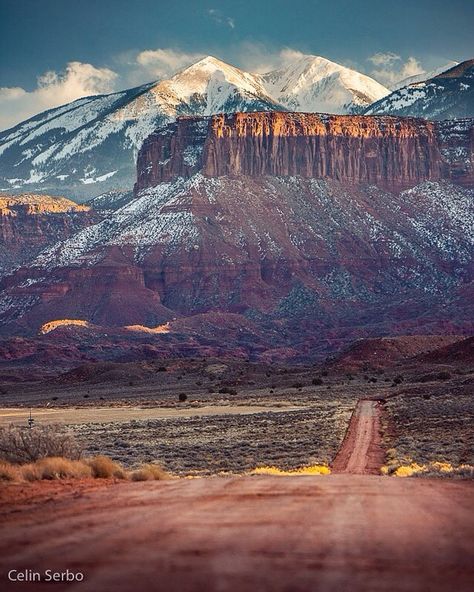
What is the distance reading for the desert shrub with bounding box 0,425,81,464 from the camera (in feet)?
67.2

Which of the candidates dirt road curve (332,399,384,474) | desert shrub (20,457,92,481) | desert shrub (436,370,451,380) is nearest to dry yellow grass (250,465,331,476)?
dirt road curve (332,399,384,474)

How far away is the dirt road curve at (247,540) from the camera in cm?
1025

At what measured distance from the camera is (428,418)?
41.2 metres

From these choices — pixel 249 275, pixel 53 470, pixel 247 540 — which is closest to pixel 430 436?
pixel 53 470

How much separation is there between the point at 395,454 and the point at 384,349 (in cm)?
8379

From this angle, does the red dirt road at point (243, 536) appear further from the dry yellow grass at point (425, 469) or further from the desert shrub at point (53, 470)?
the dry yellow grass at point (425, 469)

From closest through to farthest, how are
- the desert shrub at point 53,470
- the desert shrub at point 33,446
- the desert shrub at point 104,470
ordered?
the desert shrub at point 53,470, the desert shrub at point 104,470, the desert shrub at point 33,446

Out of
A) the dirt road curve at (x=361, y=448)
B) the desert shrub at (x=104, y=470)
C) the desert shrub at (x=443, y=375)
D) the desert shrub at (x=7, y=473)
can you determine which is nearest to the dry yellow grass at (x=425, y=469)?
the dirt road curve at (x=361, y=448)

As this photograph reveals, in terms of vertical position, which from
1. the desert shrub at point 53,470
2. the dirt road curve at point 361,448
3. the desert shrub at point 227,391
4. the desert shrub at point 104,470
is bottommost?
the desert shrub at point 227,391

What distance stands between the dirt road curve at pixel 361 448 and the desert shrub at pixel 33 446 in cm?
694

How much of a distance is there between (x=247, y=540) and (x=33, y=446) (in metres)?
9.76

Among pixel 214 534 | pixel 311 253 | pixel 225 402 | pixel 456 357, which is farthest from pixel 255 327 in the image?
pixel 214 534

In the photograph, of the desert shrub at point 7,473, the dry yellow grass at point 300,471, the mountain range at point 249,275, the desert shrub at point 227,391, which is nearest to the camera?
the desert shrub at point 7,473

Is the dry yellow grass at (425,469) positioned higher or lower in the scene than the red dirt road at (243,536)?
lower
